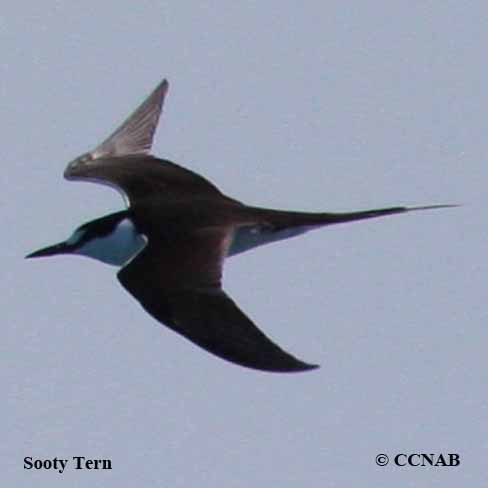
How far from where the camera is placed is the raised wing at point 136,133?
13.1 meters

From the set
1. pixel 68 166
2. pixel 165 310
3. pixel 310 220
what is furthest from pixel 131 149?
pixel 165 310

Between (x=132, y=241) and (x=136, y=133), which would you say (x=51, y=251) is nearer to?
(x=132, y=241)

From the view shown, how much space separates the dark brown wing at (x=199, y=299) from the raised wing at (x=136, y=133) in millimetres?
2448

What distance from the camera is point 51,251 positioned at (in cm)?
1177

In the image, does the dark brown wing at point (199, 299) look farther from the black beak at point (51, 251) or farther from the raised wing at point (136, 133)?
the raised wing at point (136, 133)

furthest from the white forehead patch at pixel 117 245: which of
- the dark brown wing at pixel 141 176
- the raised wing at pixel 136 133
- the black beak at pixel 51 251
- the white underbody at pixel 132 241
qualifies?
the raised wing at pixel 136 133

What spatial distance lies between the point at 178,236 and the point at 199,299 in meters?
0.81

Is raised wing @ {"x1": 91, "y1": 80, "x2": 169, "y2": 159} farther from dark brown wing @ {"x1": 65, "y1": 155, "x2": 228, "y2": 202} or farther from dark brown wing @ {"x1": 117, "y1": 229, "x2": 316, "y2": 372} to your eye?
dark brown wing @ {"x1": 117, "y1": 229, "x2": 316, "y2": 372}

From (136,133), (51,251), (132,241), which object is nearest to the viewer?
(132,241)

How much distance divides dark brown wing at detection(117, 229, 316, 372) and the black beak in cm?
111

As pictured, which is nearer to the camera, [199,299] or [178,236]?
[199,299]

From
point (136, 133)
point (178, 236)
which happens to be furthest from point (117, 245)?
point (136, 133)

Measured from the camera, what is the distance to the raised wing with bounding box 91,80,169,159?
13138 millimetres

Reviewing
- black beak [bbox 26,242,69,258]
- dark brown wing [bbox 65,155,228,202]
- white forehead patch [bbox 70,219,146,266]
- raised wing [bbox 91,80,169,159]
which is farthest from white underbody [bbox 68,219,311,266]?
raised wing [bbox 91,80,169,159]
